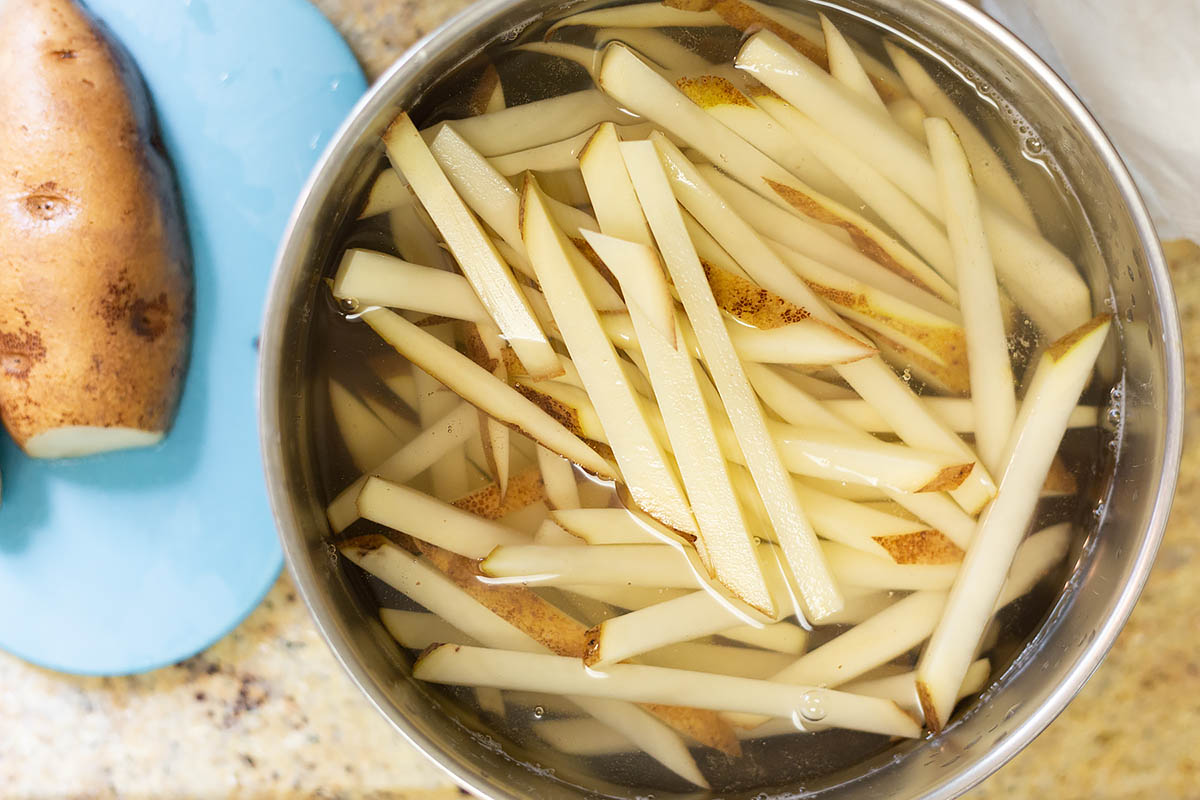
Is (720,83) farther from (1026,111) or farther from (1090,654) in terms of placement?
(1090,654)

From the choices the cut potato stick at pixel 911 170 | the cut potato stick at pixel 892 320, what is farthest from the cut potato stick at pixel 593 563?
the cut potato stick at pixel 911 170

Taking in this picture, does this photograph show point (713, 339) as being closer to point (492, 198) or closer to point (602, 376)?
point (602, 376)

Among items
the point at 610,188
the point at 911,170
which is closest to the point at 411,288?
the point at 610,188

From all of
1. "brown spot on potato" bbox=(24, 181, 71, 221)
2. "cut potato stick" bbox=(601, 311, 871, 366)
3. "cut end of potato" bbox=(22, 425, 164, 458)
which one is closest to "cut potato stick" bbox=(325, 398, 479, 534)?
"cut potato stick" bbox=(601, 311, 871, 366)

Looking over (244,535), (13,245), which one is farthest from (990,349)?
(13,245)

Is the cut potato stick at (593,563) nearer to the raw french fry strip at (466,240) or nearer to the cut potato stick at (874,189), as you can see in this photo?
the raw french fry strip at (466,240)

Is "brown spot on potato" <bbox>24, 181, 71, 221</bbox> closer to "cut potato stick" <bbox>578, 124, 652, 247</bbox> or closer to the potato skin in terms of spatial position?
the potato skin
